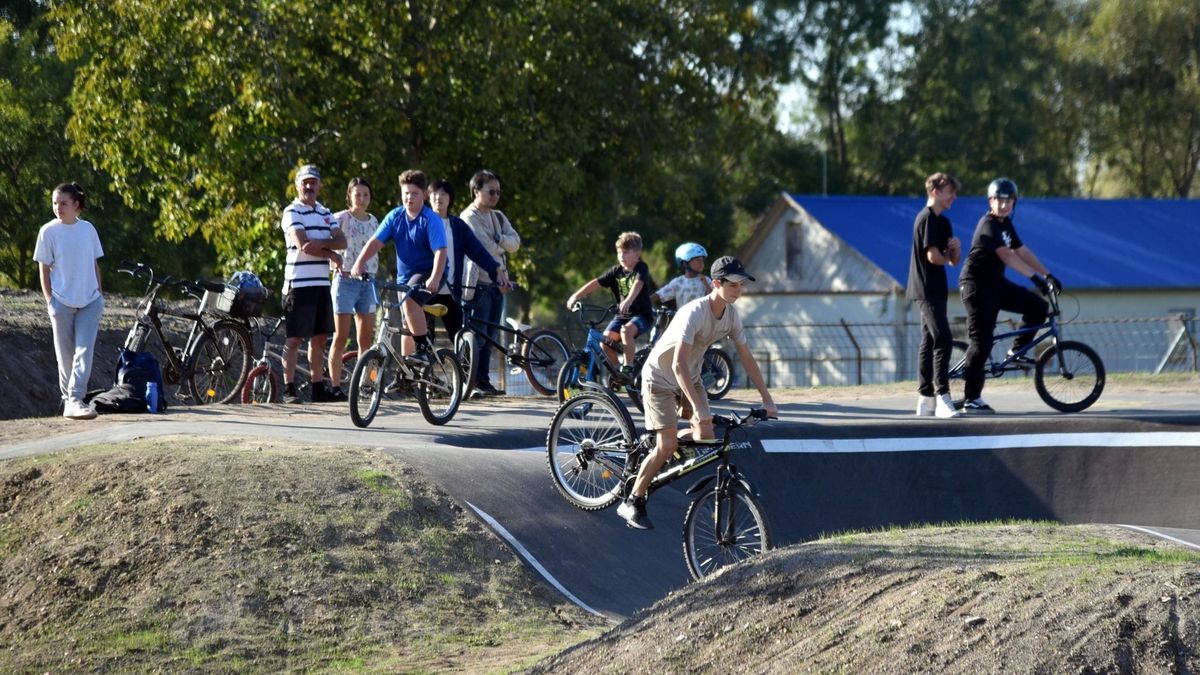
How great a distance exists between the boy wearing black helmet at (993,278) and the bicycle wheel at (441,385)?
4.38 meters

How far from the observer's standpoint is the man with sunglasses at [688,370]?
7.73 meters

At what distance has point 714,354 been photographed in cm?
1468

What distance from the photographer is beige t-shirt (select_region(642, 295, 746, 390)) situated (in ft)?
25.7

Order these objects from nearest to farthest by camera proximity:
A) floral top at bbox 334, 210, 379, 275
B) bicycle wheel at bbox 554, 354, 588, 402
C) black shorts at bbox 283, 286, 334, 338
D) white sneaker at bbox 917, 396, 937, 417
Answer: black shorts at bbox 283, 286, 334, 338 < floral top at bbox 334, 210, 379, 275 < white sneaker at bbox 917, 396, 937, 417 < bicycle wheel at bbox 554, 354, 588, 402

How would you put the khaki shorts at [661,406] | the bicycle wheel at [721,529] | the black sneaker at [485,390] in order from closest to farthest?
the bicycle wheel at [721,529], the khaki shorts at [661,406], the black sneaker at [485,390]

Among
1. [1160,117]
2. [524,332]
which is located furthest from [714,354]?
[1160,117]

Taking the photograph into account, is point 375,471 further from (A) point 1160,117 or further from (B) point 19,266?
(A) point 1160,117

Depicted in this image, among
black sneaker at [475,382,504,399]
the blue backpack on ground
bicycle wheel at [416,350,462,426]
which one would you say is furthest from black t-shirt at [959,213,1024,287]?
the blue backpack on ground

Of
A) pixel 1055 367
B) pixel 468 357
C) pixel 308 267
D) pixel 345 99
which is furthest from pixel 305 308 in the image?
pixel 345 99

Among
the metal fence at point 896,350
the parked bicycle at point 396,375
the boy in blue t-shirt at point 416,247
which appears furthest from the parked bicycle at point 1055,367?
the metal fence at point 896,350

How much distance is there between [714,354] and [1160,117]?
49.7 meters

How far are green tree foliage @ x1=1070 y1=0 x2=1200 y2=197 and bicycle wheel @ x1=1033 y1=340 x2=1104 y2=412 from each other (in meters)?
47.8

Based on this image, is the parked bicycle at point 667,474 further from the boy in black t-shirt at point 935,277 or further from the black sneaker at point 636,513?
the boy in black t-shirt at point 935,277

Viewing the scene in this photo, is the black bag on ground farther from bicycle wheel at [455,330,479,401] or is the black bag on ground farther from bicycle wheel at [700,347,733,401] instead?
bicycle wheel at [700,347,733,401]
